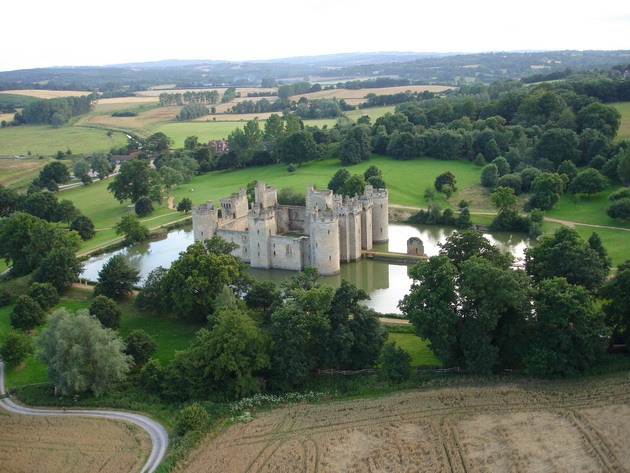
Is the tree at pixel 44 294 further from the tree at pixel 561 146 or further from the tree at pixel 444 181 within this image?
the tree at pixel 561 146

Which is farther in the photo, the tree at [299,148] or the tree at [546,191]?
the tree at [299,148]

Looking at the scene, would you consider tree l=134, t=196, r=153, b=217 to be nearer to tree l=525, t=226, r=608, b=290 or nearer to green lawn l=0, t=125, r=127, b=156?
green lawn l=0, t=125, r=127, b=156

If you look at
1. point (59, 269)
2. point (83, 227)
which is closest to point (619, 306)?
point (59, 269)

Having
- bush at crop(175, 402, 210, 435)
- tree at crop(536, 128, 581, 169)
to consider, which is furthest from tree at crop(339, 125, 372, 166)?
bush at crop(175, 402, 210, 435)

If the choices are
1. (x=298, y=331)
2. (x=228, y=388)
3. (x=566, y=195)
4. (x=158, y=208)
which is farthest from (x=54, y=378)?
(x=566, y=195)

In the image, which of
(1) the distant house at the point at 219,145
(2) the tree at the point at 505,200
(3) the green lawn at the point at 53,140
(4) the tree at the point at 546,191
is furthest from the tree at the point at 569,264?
(3) the green lawn at the point at 53,140

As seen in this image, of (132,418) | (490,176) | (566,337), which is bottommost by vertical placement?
(132,418)

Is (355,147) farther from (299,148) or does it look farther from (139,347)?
(139,347)

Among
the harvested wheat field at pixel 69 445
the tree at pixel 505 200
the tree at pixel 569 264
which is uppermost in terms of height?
the tree at pixel 569 264
